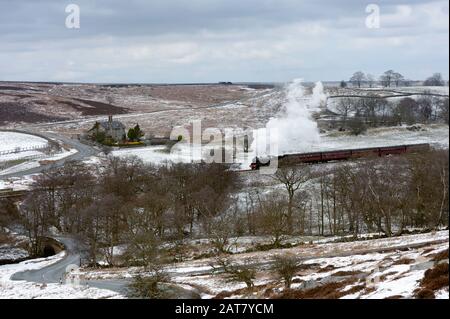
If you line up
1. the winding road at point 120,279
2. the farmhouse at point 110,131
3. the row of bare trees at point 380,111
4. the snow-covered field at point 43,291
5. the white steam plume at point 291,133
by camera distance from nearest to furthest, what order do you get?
the winding road at point 120,279 → the snow-covered field at point 43,291 → the white steam plume at point 291,133 → the row of bare trees at point 380,111 → the farmhouse at point 110,131

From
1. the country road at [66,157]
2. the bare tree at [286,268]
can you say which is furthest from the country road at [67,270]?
the country road at [66,157]

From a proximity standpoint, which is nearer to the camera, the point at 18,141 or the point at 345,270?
the point at 345,270

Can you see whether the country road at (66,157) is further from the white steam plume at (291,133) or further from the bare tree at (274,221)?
the bare tree at (274,221)

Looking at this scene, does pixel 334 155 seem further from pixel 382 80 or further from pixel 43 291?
pixel 382 80

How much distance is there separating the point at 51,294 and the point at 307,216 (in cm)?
2971

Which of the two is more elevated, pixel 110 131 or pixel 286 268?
pixel 110 131

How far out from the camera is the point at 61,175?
2549 inches

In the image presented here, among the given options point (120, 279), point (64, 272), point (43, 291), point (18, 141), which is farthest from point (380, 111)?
point (43, 291)

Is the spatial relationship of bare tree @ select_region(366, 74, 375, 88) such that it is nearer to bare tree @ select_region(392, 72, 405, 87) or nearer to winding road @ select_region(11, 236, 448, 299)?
bare tree @ select_region(392, 72, 405, 87)

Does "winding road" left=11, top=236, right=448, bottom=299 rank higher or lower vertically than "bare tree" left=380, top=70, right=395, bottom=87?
lower

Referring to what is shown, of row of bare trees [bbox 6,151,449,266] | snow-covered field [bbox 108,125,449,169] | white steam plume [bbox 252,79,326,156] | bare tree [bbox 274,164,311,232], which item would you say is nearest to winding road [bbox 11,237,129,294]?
row of bare trees [bbox 6,151,449,266]

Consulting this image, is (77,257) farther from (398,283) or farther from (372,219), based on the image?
(398,283)

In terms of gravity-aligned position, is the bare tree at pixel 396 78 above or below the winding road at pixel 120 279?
above
